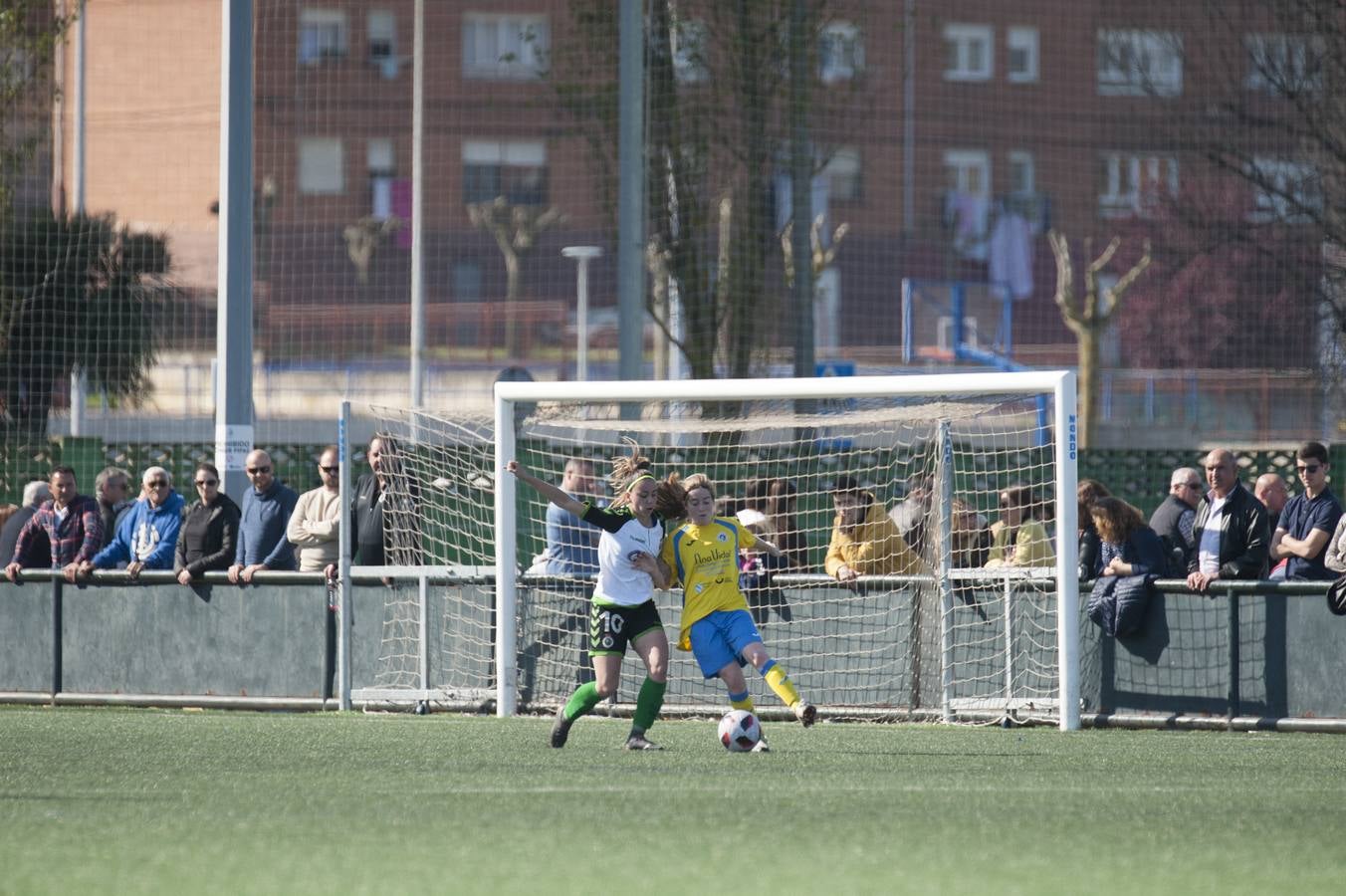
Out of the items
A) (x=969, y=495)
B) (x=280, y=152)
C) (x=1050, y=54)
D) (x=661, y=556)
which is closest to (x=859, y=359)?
(x=1050, y=54)

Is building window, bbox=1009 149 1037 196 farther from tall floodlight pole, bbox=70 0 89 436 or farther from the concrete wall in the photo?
the concrete wall

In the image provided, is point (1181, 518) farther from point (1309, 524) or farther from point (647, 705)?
point (647, 705)

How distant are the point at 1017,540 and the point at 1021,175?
35025 mm

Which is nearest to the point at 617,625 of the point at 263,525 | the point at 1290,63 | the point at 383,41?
the point at 263,525

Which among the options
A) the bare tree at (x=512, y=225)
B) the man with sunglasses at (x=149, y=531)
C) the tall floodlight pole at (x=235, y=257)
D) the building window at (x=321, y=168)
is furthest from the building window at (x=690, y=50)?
the building window at (x=321, y=168)

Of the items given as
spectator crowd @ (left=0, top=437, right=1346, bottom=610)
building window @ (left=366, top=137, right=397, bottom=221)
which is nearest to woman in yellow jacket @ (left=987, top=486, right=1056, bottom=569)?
spectator crowd @ (left=0, top=437, right=1346, bottom=610)

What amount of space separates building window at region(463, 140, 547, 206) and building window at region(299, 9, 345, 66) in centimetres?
490

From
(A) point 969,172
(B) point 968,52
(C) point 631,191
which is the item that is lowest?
(C) point 631,191

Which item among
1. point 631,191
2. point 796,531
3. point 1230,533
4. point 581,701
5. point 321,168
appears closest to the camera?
point 581,701

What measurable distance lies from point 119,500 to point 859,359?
87.2ft

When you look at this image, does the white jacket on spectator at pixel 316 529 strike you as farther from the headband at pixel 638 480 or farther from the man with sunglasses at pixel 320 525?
the headband at pixel 638 480

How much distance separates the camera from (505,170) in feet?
141

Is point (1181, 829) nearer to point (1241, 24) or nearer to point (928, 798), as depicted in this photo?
point (928, 798)

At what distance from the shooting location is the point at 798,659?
44.5 ft
